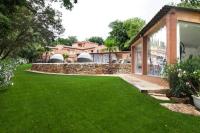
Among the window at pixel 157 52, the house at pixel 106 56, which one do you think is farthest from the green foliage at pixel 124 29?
the window at pixel 157 52

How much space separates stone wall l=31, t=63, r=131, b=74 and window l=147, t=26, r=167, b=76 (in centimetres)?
1231

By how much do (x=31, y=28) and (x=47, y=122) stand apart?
17482 millimetres

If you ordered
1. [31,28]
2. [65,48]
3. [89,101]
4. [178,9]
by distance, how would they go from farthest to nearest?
→ [65,48] < [31,28] < [178,9] < [89,101]

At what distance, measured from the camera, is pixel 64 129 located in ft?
21.0

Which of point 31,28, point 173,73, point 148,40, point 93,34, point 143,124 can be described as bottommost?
point 143,124

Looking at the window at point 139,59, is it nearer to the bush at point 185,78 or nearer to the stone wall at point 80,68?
the stone wall at point 80,68

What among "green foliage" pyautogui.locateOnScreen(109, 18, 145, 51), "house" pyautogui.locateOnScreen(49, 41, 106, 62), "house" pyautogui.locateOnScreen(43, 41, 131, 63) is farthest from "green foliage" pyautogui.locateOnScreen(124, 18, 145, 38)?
"house" pyautogui.locateOnScreen(49, 41, 106, 62)

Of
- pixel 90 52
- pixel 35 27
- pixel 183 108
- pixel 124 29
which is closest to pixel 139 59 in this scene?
pixel 35 27

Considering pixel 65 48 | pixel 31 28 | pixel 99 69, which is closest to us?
pixel 31 28

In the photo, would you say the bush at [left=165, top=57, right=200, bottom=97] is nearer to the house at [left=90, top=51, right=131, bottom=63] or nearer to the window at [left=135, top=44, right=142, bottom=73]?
the window at [left=135, top=44, right=142, bottom=73]

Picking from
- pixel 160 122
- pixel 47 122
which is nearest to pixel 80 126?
pixel 47 122

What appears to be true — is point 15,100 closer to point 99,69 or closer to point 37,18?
point 37,18

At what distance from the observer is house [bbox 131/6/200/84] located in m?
11.5

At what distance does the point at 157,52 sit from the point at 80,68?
611 inches
